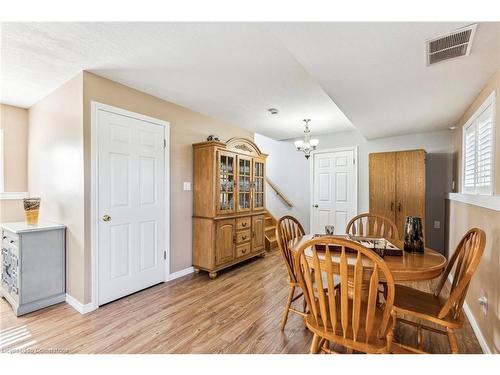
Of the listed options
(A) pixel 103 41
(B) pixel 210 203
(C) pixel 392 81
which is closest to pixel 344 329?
(C) pixel 392 81

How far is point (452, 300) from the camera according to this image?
4.37ft

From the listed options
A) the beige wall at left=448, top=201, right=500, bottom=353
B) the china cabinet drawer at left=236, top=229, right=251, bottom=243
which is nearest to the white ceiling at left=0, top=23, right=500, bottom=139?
the beige wall at left=448, top=201, right=500, bottom=353

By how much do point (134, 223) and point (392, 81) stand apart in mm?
2938

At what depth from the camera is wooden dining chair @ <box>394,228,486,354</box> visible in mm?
1302

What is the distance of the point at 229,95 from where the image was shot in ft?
9.46

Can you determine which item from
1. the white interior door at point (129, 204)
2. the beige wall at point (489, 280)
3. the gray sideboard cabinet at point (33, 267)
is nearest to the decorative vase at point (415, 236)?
the beige wall at point (489, 280)

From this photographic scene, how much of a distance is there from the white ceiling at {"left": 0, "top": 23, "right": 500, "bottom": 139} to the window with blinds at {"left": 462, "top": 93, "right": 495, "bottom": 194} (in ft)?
0.76

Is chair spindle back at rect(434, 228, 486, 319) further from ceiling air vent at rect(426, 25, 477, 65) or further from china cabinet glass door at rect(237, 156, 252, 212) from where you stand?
china cabinet glass door at rect(237, 156, 252, 212)

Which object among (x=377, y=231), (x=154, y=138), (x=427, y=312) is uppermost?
(x=154, y=138)

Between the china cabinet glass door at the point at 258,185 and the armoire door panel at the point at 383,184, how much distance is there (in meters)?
1.80

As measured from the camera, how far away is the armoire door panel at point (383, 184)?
12.2 feet

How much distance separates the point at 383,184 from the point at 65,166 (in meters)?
4.26

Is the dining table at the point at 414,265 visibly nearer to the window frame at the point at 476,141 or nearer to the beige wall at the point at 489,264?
the beige wall at the point at 489,264
